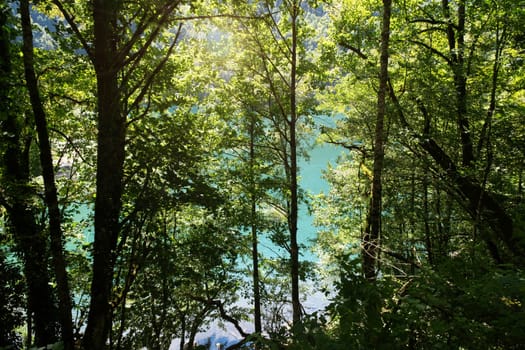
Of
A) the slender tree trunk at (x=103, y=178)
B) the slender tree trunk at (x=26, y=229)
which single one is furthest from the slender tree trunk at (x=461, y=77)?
the slender tree trunk at (x=26, y=229)

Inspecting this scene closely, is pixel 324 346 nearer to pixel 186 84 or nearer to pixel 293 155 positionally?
pixel 293 155

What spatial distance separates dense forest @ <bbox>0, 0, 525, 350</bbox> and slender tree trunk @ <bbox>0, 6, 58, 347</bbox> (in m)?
0.04

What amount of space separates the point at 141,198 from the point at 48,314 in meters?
3.79

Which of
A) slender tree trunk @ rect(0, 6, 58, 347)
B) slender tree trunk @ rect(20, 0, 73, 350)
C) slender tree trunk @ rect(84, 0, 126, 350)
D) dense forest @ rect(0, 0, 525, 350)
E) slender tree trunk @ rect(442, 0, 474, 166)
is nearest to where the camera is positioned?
dense forest @ rect(0, 0, 525, 350)

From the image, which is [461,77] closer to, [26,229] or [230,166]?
[230,166]

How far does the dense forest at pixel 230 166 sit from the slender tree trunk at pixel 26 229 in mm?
41

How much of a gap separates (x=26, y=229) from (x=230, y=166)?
762 centimetres

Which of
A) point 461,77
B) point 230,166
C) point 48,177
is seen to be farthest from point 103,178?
point 230,166

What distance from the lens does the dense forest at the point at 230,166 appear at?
3.28 m

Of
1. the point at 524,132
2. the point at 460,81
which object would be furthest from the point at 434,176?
the point at 460,81

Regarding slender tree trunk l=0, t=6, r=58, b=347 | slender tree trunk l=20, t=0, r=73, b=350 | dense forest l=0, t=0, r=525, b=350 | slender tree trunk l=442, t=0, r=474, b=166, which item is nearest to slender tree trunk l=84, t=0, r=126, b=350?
dense forest l=0, t=0, r=525, b=350

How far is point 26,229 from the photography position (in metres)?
6.52

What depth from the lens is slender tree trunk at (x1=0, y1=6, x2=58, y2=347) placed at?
5.82 metres

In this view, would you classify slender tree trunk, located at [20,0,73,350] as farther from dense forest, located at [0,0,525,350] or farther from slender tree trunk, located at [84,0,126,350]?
slender tree trunk, located at [84,0,126,350]
